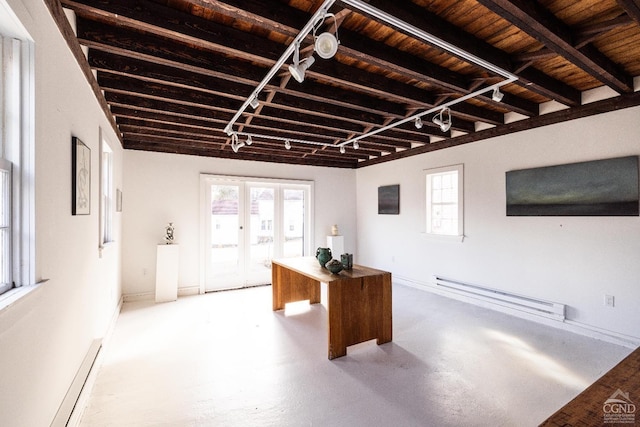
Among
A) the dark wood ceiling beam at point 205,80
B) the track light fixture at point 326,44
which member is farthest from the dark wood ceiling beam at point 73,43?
the track light fixture at point 326,44

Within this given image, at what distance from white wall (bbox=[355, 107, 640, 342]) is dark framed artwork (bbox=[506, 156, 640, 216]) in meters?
0.10

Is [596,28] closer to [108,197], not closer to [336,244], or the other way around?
[108,197]

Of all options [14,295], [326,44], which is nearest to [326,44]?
[326,44]

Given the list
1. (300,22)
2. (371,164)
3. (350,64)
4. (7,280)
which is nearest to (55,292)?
(7,280)

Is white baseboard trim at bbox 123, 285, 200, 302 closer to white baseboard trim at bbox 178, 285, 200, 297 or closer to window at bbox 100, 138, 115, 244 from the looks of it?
white baseboard trim at bbox 178, 285, 200, 297

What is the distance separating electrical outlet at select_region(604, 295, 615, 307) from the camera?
3112mm

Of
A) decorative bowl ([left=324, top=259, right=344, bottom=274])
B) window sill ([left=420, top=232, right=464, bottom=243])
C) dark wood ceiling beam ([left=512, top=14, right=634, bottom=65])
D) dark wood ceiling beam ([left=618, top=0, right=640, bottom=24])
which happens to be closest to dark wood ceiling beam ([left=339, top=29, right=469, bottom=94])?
dark wood ceiling beam ([left=512, top=14, right=634, bottom=65])

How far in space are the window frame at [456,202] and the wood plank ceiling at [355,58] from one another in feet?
2.58

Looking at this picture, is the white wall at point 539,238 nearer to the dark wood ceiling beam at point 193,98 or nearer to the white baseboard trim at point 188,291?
the dark wood ceiling beam at point 193,98

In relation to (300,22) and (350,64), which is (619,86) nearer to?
(350,64)

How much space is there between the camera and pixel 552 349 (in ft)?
9.71

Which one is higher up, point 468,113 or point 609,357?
point 468,113

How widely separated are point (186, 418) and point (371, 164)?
5428 mm

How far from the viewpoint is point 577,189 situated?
10.8ft
